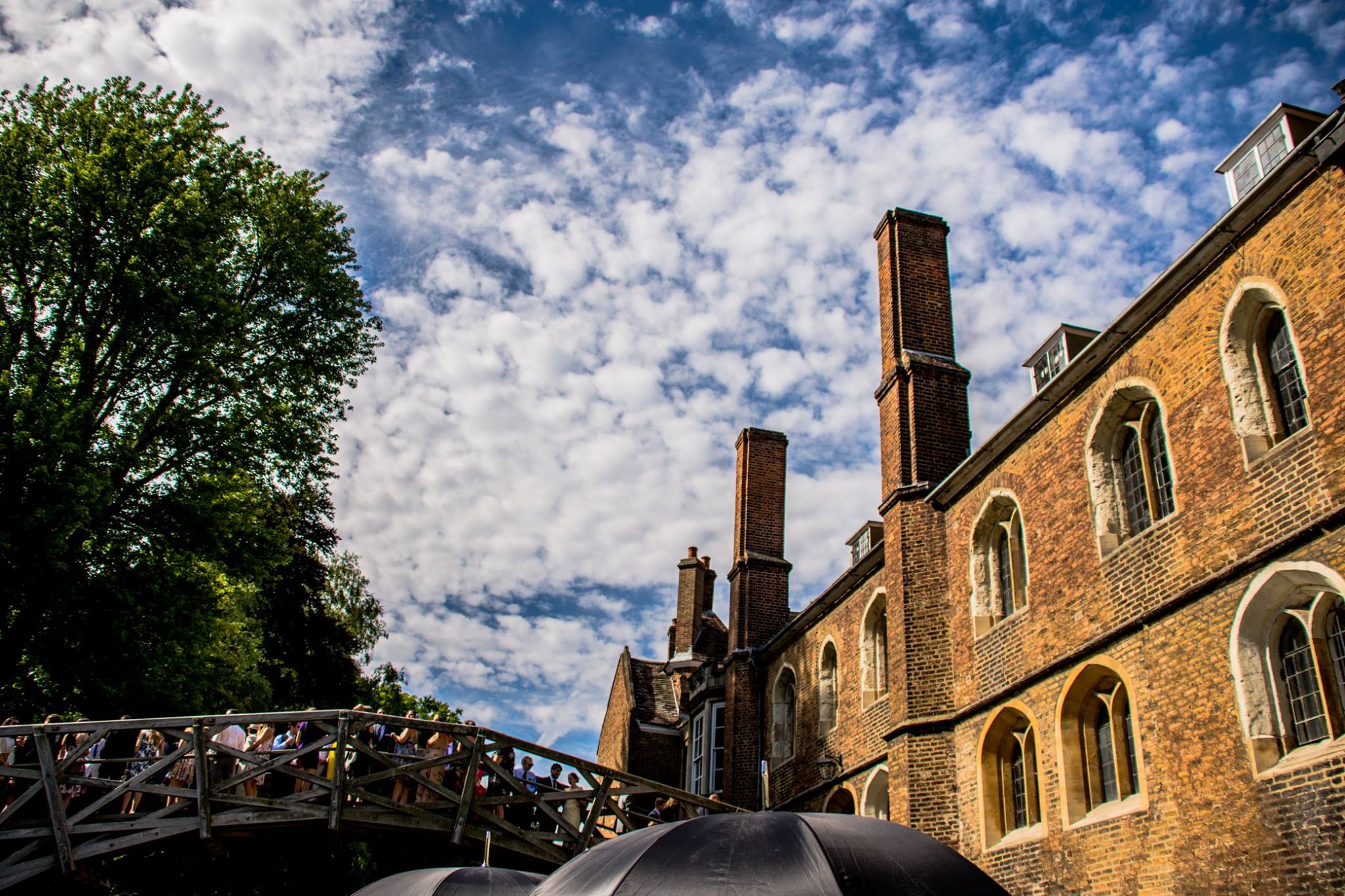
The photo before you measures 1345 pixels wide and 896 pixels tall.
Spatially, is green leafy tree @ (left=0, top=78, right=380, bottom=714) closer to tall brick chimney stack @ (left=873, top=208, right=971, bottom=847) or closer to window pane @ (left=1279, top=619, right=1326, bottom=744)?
tall brick chimney stack @ (left=873, top=208, right=971, bottom=847)

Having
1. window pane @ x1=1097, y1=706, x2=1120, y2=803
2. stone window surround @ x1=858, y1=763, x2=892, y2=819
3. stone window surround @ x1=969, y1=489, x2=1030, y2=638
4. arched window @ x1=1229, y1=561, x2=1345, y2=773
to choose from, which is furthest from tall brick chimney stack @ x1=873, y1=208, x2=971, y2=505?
arched window @ x1=1229, y1=561, x2=1345, y2=773

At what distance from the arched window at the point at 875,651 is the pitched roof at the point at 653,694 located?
1292cm

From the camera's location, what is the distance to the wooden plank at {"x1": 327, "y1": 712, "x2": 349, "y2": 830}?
1180 centimetres

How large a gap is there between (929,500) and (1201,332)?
5.83 metres

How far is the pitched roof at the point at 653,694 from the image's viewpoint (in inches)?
1152

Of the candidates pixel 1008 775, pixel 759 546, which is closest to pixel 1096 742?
pixel 1008 775

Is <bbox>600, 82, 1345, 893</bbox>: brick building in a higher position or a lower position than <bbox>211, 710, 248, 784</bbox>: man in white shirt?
higher

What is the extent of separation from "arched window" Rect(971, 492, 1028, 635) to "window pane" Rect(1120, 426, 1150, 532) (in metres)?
1.99

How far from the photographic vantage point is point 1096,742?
Result: 1149cm

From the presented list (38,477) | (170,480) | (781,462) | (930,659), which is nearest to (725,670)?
(781,462)

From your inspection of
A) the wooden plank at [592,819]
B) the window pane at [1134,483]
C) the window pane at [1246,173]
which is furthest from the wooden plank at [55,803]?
the window pane at [1246,173]

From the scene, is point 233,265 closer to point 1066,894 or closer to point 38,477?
point 38,477

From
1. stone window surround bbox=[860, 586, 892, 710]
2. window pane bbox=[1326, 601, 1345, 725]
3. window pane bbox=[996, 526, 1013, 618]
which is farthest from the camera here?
stone window surround bbox=[860, 586, 892, 710]

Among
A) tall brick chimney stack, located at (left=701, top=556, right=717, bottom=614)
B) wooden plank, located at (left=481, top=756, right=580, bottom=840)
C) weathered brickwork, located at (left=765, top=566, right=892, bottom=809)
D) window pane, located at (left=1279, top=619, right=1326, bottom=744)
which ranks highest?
tall brick chimney stack, located at (left=701, top=556, right=717, bottom=614)
